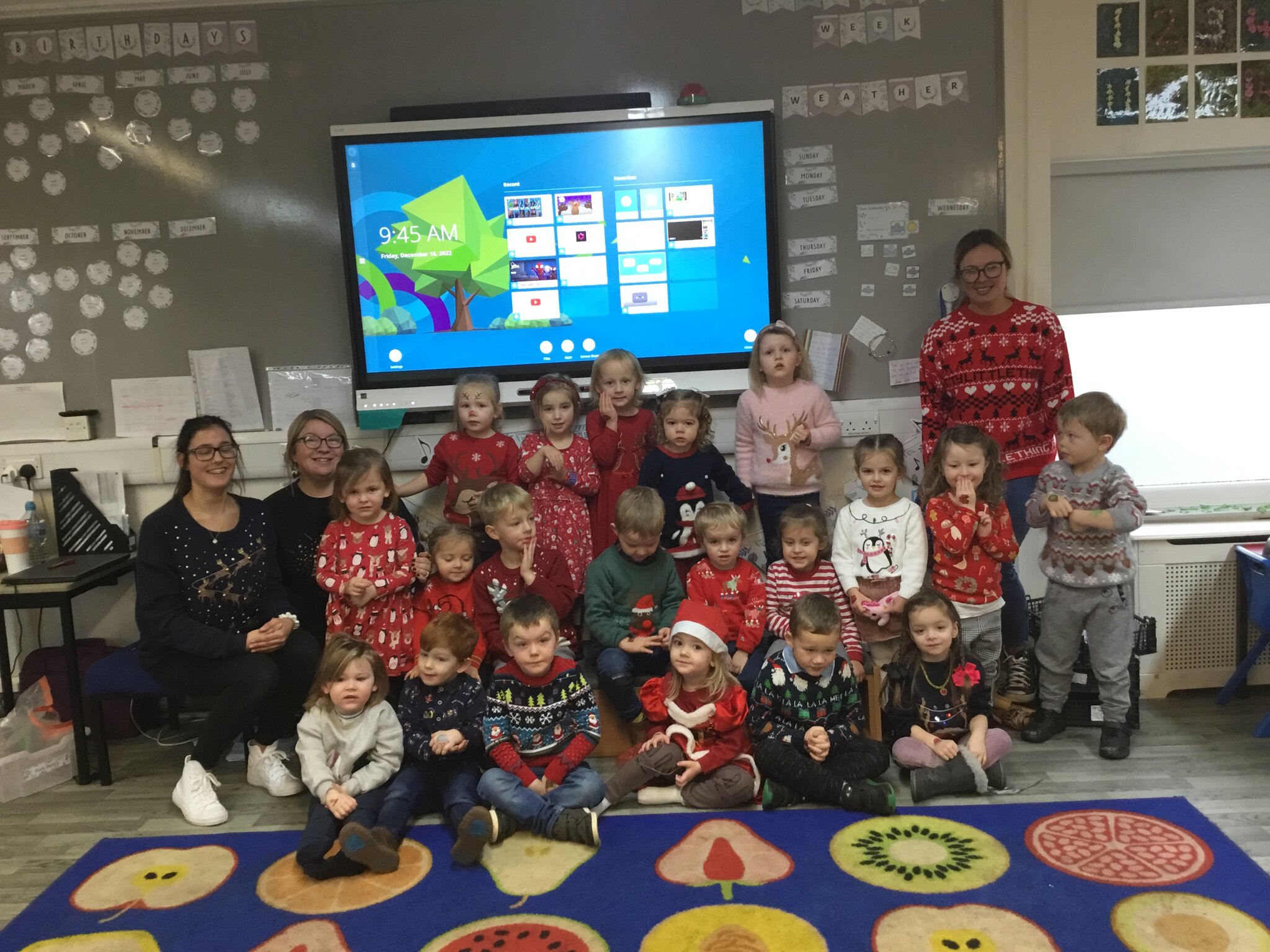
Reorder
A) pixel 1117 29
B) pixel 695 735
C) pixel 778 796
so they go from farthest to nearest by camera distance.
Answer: pixel 1117 29, pixel 695 735, pixel 778 796

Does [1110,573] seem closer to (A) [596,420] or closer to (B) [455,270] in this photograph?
(A) [596,420]

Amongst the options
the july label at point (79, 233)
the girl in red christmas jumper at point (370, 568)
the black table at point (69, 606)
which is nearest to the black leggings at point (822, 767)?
the girl in red christmas jumper at point (370, 568)

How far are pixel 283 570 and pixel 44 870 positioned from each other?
3.41 feet

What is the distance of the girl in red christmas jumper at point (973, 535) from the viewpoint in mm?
2854

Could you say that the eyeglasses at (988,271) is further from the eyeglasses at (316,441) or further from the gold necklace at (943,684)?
the eyeglasses at (316,441)

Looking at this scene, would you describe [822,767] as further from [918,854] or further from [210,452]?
[210,452]

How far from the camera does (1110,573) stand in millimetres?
2799

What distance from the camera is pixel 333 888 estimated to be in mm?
2236

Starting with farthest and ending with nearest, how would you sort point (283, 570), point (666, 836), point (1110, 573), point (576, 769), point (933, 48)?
point (933, 48), point (283, 570), point (1110, 573), point (576, 769), point (666, 836)

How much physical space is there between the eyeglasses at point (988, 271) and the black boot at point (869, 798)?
1725 millimetres

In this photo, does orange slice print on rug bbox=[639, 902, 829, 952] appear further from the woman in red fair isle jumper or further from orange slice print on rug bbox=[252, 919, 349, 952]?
the woman in red fair isle jumper

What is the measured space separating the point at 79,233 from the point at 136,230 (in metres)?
0.22

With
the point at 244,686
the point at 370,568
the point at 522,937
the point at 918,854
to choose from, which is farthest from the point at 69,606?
the point at 918,854

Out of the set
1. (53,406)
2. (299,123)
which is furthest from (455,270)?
(53,406)
